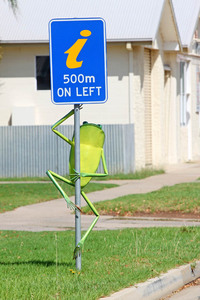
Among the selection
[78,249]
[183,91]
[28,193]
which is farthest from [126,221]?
[183,91]

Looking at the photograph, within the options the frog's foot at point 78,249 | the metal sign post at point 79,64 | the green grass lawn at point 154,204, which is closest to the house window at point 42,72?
the green grass lawn at point 154,204

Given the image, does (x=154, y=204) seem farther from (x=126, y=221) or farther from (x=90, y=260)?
(x=90, y=260)

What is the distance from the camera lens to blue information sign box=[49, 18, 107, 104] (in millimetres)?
8516

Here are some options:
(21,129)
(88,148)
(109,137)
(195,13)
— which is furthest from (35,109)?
(88,148)

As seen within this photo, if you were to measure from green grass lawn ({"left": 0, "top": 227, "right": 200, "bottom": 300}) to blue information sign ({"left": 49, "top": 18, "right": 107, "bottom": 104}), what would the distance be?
6.36 feet

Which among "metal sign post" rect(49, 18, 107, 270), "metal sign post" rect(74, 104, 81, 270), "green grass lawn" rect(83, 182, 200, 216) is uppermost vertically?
"metal sign post" rect(49, 18, 107, 270)

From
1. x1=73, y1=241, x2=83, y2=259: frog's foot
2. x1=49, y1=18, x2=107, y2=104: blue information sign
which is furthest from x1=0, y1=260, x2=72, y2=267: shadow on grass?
x1=49, y1=18, x2=107, y2=104: blue information sign

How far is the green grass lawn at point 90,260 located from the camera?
773 centimetres

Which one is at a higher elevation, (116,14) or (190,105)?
(116,14)

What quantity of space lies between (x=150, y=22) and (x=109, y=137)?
3.88m

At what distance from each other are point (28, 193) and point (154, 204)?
4.16m

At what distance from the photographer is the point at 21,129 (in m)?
23.6

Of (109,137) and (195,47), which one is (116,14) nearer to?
(109,137)

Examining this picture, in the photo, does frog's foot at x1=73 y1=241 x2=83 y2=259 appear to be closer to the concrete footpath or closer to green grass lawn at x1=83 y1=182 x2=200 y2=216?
the concrete footpath
